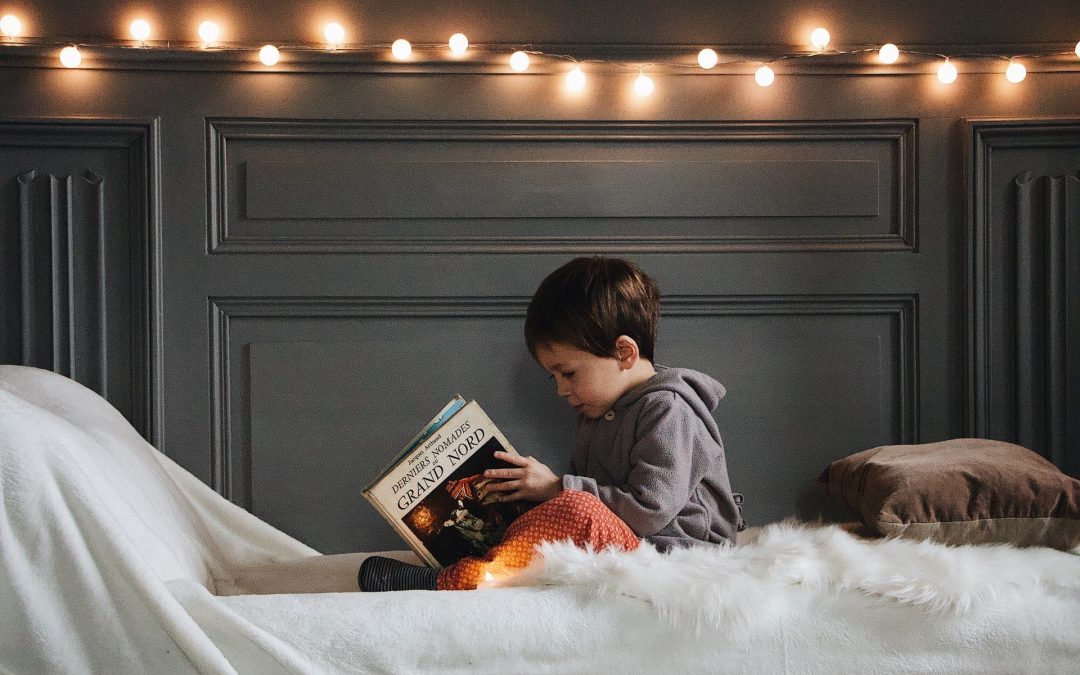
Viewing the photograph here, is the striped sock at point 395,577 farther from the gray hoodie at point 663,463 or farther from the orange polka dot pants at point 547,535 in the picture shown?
the gray hoodie at point 663,463

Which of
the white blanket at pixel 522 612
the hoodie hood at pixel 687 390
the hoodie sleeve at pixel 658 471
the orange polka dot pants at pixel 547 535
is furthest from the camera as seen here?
the hoodie hood at pixel 687 390

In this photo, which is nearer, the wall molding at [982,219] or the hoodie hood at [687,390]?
the hoodie hood at [687,390]

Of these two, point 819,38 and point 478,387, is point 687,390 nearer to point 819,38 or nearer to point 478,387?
point 478,387

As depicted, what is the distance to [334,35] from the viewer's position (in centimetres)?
152

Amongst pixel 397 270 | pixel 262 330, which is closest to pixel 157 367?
pixel 262 330

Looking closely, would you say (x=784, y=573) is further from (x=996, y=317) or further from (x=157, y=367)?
(x=157, y=367)

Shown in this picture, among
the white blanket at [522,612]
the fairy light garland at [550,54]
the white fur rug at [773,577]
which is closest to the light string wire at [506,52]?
the fairy light garland at [550,54]

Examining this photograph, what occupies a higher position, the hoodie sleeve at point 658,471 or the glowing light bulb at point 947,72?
the glowing light bulb at point 947,72

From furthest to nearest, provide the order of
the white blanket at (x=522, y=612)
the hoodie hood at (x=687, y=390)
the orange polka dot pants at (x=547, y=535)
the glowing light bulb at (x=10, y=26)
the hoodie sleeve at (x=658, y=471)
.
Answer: the glowing light bulb at (x=10, y=26) → the hoodie hood at (x=687, y=390) → the hoodie sleeve at (x=658, y=471) → the orange polka dot pants at (x=547, y=535) → the white blanket at (x=522, y=612)

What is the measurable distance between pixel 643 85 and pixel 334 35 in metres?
0.54

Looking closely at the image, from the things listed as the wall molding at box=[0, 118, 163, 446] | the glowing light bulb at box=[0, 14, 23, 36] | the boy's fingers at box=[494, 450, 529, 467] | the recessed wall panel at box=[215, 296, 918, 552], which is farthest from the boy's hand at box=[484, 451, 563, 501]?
the glowing light bulb at box=[0, 14, 23, 36]

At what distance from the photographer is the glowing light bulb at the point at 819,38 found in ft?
5.08

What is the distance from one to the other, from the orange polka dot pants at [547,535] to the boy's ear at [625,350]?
10.1 inches

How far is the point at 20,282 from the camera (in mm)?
1514
